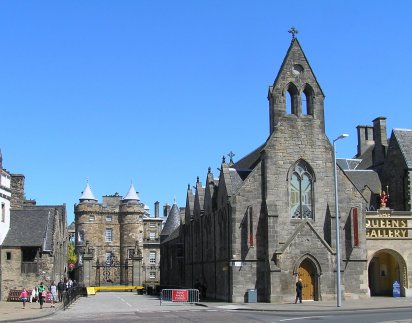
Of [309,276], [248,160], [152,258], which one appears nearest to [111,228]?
[152,258]

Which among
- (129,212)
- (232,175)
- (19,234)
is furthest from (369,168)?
(129,212)

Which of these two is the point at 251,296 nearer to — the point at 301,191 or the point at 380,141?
the point at 301,191

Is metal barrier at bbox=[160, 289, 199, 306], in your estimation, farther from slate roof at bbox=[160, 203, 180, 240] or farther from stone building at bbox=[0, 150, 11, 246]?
slate roof at bbox=[160, 203, 180, 240]

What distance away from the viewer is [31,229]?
1852 inches

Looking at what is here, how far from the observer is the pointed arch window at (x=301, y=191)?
1660 inches

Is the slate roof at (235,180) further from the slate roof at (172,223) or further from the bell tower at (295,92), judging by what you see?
the slate roof at (172,223)

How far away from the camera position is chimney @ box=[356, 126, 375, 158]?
66.1m

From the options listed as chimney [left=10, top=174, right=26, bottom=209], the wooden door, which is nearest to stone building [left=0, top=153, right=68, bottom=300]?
chimney [left=10, top=174, right=26, bottom=209]

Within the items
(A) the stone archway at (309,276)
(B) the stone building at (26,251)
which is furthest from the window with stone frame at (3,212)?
(A) the stone archway at (309,276)

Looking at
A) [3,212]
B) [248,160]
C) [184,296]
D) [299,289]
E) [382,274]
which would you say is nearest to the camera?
[299,289]

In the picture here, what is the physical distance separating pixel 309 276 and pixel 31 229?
20.3m

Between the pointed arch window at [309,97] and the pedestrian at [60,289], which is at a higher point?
the pointed arch window at [309,97]

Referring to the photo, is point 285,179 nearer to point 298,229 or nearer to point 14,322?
point 298,229

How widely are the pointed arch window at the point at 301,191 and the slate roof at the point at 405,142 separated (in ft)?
33.9
